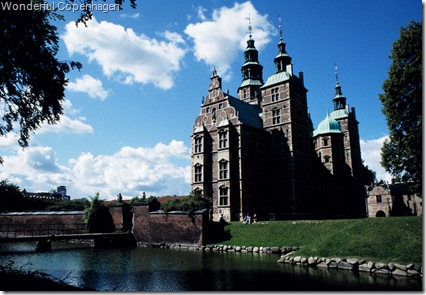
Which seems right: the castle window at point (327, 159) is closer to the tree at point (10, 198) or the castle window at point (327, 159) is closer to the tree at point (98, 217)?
the tree at point (98, 217)

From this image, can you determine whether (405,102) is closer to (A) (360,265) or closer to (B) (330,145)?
(A) (360,265)

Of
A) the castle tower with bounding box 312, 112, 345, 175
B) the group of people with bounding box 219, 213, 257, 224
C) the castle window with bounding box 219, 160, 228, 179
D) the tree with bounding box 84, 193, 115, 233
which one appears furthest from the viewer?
the castle tower with bounding box 312, 112, 345, 175

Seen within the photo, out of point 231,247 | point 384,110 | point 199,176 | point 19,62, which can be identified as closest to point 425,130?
point 384,110

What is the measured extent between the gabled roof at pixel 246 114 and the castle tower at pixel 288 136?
1.25 metres

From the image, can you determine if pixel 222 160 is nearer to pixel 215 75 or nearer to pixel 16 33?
pixel 215 75

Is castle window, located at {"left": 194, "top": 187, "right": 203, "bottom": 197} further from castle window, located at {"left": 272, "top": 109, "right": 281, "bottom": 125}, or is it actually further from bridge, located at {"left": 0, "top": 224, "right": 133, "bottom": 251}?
castle window, located at {"left": 272, "top": 109, "right": 281, "bottom": 125}

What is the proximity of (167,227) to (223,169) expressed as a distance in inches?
382

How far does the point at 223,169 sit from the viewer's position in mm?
40281

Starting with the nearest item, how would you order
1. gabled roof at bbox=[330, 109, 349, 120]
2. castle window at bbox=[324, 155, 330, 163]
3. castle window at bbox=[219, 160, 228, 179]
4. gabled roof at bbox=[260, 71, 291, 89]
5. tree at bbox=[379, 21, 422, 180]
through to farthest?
tree at bbox=[379, 21, 422, 180] → castle window at bbox=[219, 160, 228, 179] → gabled roof at bbox=[260, 71, 291, 89] → castle window at bbox=[324, 155, 330, 163] → gabled roof at bbox=[330, 109, 349, 120]

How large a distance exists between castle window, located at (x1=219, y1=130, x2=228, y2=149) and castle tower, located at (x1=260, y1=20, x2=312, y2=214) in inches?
277

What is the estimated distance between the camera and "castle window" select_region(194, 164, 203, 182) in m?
42.2

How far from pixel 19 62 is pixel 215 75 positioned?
1286 inches

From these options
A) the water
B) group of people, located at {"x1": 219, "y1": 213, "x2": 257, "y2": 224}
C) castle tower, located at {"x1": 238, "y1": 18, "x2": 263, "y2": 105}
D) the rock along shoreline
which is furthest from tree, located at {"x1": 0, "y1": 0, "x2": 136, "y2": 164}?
castle tower, located at {"x1": 238, "y1": 18, "x2": 263, "y2": 105}

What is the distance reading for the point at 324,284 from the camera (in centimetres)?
1530
